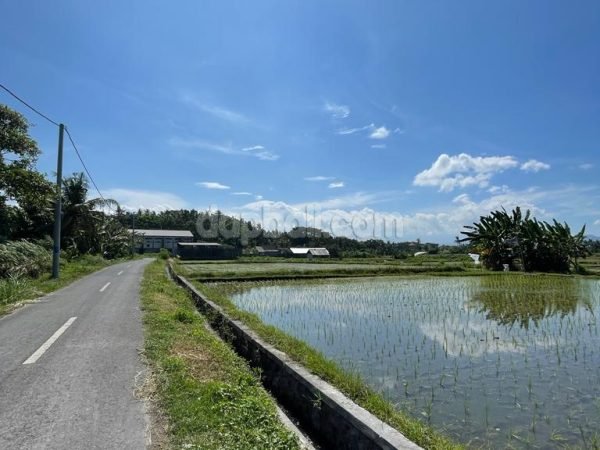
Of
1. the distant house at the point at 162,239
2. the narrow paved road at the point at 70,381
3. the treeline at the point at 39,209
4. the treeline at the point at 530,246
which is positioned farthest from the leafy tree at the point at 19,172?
the distant house at the point at 162,239

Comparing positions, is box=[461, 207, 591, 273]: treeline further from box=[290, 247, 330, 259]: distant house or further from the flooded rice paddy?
box=[290, 247, 330, 259]: distant house

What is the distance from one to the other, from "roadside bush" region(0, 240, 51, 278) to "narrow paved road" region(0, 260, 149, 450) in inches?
271

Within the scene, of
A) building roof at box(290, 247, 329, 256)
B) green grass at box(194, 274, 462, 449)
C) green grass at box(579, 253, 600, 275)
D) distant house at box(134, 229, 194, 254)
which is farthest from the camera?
building roof at box(290, 247, 329, 256)

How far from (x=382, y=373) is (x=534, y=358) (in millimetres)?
2803

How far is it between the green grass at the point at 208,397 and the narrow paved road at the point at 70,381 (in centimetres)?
30

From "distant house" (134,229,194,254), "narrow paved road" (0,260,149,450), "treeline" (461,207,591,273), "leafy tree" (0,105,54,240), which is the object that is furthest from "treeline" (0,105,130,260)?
"treeline" (461,207,591,273)

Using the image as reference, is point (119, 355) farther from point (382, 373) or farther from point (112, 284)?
point (112, 284)

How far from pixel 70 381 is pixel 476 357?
6067mm

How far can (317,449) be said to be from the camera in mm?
3990

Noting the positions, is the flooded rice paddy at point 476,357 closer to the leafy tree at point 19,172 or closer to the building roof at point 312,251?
the leafy tree at point 19,172

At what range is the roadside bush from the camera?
49.9 feet

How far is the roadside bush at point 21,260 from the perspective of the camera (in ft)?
49.9

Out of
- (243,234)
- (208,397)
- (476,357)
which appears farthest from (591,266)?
(243,234)

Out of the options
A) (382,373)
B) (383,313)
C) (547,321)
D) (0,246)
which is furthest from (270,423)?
(0,246)
